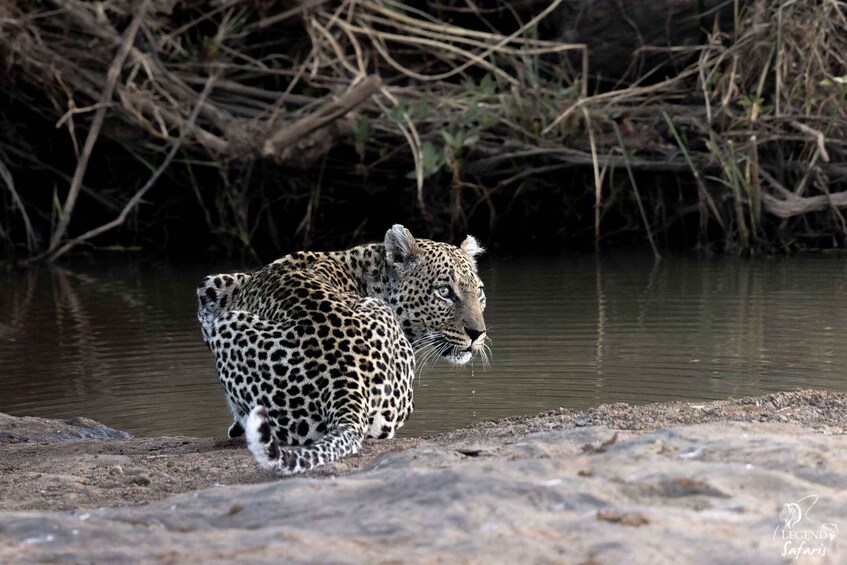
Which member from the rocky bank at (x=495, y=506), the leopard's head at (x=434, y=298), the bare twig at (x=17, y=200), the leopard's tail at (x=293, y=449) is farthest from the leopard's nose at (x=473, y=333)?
the bare twig at (x=17, y=200)

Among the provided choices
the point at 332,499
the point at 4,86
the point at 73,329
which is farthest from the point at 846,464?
the point at 4,86

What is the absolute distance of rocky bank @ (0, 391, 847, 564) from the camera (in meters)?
3.07

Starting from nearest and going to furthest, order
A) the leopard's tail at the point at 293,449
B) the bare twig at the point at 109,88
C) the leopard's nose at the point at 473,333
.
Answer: the leopard's tail at the point at 293,449 → the leopard's nose at the point at 473,333 → the bare twig at the point at 109,88

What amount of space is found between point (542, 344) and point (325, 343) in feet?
9.92

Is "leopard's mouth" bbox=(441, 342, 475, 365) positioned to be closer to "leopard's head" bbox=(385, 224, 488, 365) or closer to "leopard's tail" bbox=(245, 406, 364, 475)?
"leopard's head" bbox=(385, 224, 488, 365)

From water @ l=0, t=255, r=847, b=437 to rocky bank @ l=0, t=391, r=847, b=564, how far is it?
1.90 meters

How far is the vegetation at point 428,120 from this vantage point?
1164 cm

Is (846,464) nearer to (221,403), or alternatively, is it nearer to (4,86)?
(221,403)

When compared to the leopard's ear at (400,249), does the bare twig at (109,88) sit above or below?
above

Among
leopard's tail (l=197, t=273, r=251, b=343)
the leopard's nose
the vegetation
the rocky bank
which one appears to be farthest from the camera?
the vegetation

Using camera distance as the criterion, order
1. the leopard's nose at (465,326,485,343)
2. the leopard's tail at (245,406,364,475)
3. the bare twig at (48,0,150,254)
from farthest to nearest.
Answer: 1. the bare twig at (48,0,150,254)
2. the leopard's nose at (465,326,485,343)
3. the leopard's tail at (245,406,364,475)

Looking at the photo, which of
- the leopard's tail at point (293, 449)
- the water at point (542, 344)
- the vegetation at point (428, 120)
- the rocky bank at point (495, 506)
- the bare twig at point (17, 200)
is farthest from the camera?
the bare twig at point (17, 200)

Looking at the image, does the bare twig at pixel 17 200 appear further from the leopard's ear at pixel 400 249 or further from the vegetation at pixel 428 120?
the leopard's ear at pixel 400 249

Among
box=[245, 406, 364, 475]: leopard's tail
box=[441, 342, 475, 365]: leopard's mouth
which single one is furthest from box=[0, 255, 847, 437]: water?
box=[245, 406, 364, 475]: leopard's tail
